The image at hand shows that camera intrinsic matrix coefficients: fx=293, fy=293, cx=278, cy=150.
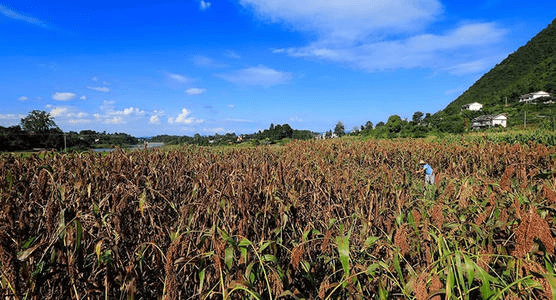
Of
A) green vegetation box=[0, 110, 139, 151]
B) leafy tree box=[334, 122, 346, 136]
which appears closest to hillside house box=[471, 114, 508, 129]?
leafy tree box=[334, 122, 346, 136]

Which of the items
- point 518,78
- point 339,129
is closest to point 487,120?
point 339,129

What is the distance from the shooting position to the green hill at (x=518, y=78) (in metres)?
75.6

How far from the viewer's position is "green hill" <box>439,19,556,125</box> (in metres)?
75.6

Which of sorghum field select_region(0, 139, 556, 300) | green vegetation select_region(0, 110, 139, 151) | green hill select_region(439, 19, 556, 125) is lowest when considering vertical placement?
sorghum field select_region(0, 139, 556, 300)

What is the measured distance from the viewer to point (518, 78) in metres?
92.8

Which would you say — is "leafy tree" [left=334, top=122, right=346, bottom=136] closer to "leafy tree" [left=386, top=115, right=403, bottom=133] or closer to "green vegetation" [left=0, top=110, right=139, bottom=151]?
"leafy tree" [left=386, top=115, right=403, bottom=133]

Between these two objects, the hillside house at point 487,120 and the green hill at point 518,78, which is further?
the green hill at point 518,78

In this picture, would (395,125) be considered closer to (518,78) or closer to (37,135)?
(37,135)

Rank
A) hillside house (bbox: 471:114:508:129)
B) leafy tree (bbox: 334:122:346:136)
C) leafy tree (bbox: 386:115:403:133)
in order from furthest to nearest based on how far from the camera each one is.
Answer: hillside house (bbox: 471:114:508:129)
leafy tree (bbox: 334:122:346:136)
leafy tree (bbox: 386:115:403:133)

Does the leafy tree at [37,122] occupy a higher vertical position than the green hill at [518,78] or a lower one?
lower

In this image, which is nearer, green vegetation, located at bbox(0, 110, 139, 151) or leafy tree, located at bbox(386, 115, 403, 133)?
green vegetation, located at bbox(0, 110, 139, 151)

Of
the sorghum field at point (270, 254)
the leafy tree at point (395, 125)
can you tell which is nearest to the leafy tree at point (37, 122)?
the sorghum field at point (270, 254)

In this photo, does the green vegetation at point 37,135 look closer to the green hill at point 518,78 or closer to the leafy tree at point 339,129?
the leafy tree at point 339,129

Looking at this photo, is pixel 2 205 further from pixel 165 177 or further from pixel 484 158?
pixel 484 158
